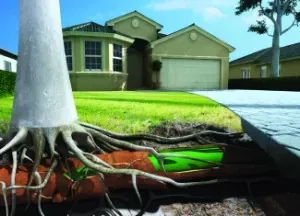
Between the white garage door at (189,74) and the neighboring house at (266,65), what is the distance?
7167mm

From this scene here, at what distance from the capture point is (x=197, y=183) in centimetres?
360

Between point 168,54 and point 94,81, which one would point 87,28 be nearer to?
point 94,81

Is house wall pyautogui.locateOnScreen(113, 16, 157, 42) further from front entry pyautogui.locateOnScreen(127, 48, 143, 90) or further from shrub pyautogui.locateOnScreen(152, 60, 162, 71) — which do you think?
shrub pyautogui.locateOnScreen(152, 60, 162, 71)

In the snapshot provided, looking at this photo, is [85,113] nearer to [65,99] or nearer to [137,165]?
[65,99]

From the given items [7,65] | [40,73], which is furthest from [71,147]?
[7,65]

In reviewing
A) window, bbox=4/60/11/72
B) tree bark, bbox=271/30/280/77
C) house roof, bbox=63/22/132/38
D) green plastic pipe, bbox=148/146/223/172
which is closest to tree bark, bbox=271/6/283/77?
tree bark, bbox=271/30/280/77

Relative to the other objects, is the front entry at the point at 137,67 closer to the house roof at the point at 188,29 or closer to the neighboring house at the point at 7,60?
the house roof at the point at 188,29

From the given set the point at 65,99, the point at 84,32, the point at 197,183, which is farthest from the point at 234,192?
the point at 84,32

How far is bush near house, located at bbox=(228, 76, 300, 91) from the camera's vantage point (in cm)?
2075

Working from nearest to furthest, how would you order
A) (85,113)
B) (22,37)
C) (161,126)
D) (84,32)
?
(22,37)
(161,126)
(85,113)
(84,32)

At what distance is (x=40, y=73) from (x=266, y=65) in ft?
95.4

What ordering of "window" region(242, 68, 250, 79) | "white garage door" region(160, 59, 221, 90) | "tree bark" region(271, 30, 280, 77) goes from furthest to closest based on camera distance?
1. "window" region(242, 68, 250, 79)
2. "tree bark" region(271, 30, 280, 77)
3. "white garage door" region(160, 59, 221, 90)

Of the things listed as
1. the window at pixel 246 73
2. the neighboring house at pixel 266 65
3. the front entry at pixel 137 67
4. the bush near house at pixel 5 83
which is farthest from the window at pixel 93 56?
the window at pixel 246 73

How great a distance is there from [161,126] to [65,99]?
6.71 feet
